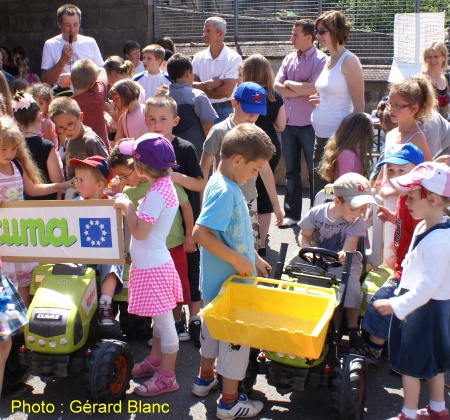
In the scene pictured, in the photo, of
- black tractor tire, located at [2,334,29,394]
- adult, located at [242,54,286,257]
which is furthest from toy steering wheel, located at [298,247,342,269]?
adult, located at [242,54,286,257]

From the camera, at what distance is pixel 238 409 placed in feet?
12.8

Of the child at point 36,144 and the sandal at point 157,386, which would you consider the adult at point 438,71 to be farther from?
the sandal at point 157,386

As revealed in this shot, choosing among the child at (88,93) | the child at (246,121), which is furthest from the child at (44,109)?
the child at (246,121)

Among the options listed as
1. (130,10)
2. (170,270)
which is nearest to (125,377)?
(170,270)

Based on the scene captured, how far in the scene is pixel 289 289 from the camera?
412cm

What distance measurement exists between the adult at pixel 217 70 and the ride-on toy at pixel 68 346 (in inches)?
166

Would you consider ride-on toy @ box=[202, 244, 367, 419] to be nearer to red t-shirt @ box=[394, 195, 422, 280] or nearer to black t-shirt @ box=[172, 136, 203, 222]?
red t-shirt @ box=[394, 195, 422, 280]

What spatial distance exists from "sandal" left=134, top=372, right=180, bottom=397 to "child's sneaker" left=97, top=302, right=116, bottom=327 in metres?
0.43

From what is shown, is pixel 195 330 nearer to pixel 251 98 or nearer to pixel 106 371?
pixel 106 371

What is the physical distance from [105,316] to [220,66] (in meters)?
4.59

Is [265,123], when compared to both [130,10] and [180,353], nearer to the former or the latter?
[180,353]

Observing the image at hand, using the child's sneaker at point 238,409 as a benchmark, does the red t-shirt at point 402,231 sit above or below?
above

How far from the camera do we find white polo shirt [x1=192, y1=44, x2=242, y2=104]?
26.5ft

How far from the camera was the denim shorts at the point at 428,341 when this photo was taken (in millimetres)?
3674
